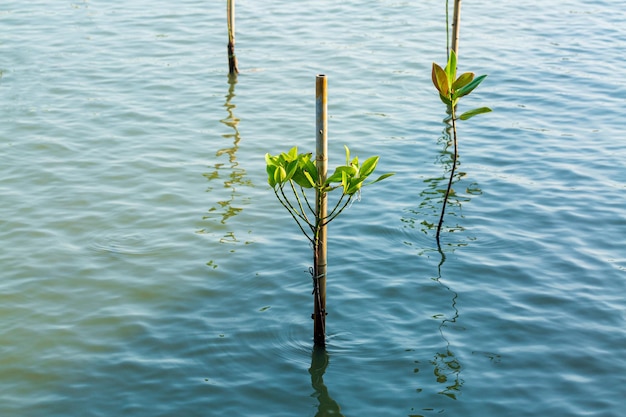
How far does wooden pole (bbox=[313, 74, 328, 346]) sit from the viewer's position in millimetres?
6422

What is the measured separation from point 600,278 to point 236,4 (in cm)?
1242

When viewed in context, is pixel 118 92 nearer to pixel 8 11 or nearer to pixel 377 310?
pixel 8 11

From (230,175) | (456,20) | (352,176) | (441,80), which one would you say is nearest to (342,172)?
(352,176)

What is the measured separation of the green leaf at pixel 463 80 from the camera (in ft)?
27.4

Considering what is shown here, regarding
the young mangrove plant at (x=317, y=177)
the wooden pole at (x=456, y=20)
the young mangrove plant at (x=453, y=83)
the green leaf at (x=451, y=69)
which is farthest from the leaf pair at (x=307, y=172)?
the wooden pole at (x=456, y=20)

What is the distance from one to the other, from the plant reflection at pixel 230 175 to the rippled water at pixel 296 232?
44 mm

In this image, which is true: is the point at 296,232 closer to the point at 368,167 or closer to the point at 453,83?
the point at 453,83

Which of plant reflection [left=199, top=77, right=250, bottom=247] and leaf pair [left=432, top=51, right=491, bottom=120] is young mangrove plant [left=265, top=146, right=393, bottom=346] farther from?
plant reflection [left=199, top=77, right=250, bottom=247]

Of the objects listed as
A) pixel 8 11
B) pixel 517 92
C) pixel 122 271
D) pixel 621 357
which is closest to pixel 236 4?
pixel 8 11

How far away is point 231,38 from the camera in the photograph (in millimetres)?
14023

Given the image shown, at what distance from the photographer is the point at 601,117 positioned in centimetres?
1267

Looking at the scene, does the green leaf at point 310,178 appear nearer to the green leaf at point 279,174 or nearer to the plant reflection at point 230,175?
the green leaf at point 279,174

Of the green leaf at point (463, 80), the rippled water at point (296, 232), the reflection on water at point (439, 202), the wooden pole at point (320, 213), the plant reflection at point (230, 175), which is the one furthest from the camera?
the plant reflection at point (230, 175)

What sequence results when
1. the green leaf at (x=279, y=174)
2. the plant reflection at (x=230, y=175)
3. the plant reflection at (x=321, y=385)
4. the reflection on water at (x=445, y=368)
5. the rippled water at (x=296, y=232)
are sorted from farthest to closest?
the plant reflection at (x=230, y=175), the rippled water at (x=296, y=232), the reflection on water at (x=445, y=368), the plant reflection at (x=321, y=385), the green leaf at (x=279, y=174)
